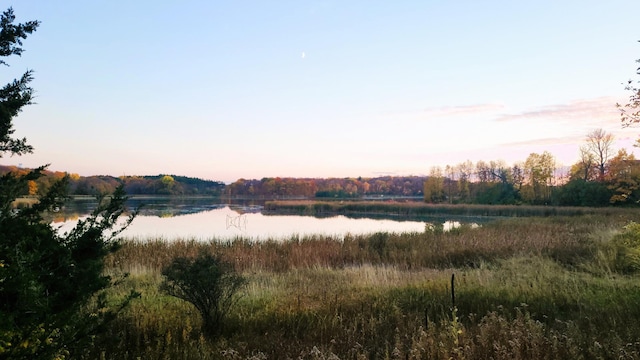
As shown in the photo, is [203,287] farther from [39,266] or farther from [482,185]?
[482,185]

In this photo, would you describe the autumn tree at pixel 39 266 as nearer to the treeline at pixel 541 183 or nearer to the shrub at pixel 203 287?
the shrub at pixel 203 287

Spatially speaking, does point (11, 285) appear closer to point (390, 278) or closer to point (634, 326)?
point (634, 326)

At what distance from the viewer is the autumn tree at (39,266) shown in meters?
2.47

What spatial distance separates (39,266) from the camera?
3.34 m

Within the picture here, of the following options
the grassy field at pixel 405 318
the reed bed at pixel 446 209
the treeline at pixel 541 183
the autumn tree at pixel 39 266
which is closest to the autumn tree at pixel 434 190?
the treeline at pixel 541 183

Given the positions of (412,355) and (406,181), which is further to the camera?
(406,181)

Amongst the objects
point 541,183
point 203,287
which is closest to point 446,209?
point 541,183

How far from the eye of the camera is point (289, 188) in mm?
154125

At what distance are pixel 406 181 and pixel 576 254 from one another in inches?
6127

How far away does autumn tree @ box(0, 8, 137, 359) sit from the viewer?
2471 mm

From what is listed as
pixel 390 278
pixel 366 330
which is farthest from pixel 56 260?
pixel 390 278

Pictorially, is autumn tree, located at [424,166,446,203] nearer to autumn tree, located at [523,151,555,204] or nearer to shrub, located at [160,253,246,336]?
autumn tree, located at [523,151,555,204]

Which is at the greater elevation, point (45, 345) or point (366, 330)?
point (45, 345)

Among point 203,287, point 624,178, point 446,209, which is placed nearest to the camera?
point 203,287
